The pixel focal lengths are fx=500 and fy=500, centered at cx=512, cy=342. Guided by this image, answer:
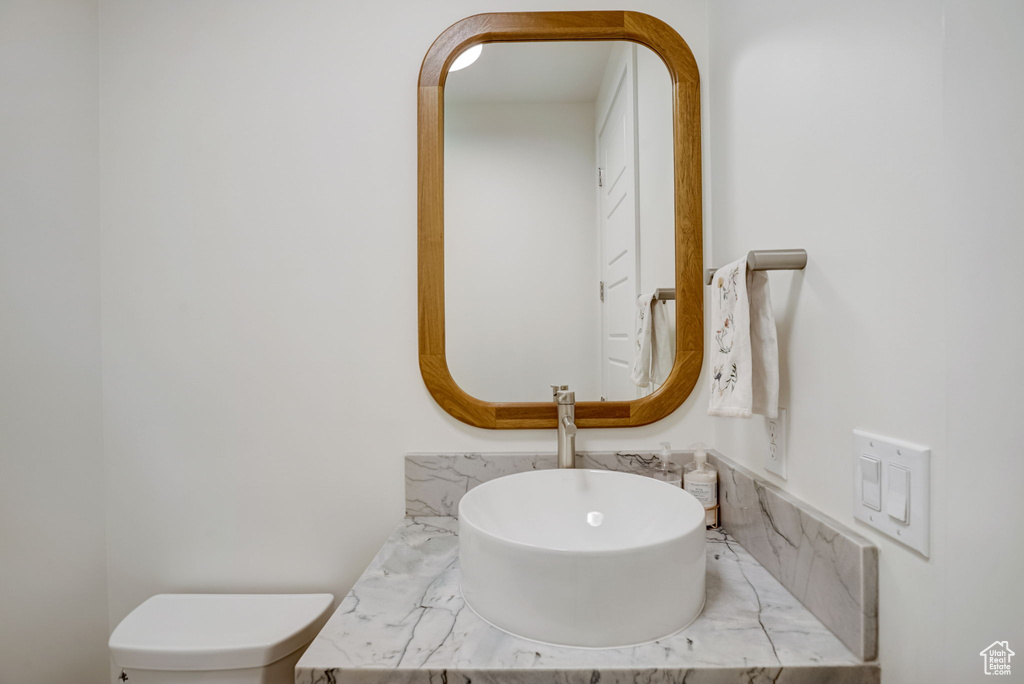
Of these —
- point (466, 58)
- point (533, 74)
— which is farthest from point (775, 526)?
point (466, 58)

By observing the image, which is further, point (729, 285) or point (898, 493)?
point (729, 285)

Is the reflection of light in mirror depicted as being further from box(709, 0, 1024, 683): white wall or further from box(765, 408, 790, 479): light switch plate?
box(765, 408, 790, 479): light switch plate

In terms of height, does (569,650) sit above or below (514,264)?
below

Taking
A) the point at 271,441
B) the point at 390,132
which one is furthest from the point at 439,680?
the point at 390,132

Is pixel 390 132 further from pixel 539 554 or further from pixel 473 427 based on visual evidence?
pixel 539 554

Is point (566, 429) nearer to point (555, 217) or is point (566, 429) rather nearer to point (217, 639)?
point (555, 217)

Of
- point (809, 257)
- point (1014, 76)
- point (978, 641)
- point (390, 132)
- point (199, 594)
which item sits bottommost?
point (199, 594)

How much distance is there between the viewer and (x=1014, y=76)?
17.2 inches

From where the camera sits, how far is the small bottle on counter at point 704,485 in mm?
1067

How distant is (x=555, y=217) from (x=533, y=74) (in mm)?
339

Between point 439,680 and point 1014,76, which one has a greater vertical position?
point 1014,76

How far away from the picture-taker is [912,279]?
562 millimetres

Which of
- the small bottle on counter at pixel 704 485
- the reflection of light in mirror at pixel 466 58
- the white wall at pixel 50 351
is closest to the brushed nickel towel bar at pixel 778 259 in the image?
the small bottle on counter at pixel 704 485

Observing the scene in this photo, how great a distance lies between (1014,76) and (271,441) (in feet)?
4.48
